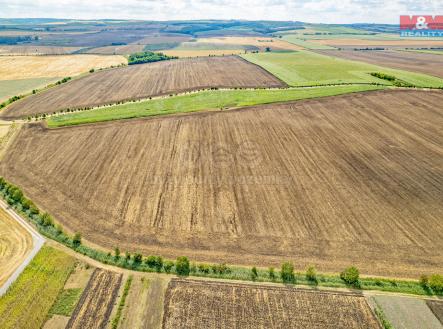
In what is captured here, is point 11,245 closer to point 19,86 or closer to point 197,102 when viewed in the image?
point 197,102

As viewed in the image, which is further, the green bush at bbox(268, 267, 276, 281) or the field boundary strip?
the field boundary strip

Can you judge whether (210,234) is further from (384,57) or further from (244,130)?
(384,57)

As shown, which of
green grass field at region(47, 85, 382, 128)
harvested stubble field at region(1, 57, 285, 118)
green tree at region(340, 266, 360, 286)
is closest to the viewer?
green tree at region(340, 266, 360, 286)

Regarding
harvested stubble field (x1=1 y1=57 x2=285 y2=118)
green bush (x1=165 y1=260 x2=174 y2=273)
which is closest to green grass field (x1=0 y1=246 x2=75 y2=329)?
green bush (x1=165 y1=260 x2=174 y2=273)

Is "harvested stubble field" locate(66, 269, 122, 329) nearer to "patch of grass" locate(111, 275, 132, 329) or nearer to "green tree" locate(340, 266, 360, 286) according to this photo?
"patch of grass" locate(111, 275, 132, 329)

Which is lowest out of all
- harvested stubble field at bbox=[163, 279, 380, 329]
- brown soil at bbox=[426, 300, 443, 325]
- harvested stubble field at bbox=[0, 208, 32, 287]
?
brown soil at bbox=[426, 300, 443, 325]

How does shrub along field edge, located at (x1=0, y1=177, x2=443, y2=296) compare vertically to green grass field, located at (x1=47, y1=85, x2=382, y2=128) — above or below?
below

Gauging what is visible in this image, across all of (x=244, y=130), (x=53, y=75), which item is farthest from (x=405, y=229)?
(x=53, y=75)
